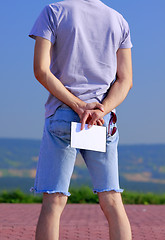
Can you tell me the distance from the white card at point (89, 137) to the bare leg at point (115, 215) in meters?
0.29

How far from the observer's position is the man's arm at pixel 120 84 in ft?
9.06

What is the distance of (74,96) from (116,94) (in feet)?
0.99

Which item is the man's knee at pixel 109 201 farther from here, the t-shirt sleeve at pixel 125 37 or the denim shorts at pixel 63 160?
the t-shirt sleeve at pixel 125 37

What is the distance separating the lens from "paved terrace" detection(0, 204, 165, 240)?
5484 mm

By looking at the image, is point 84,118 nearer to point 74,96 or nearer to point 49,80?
point 74,96

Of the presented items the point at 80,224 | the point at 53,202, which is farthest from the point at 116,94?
the point at 80,224

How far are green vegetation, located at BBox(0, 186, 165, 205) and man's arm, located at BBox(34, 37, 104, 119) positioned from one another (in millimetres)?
8778

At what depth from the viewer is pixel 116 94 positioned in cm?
281

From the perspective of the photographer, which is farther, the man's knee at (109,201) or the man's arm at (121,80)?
the man's arm at (121,80)

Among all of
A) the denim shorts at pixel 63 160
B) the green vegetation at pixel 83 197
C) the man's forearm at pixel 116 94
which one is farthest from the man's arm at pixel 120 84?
the green vegetation at pixel 83 197

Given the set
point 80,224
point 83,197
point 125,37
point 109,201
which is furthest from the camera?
point 83,197

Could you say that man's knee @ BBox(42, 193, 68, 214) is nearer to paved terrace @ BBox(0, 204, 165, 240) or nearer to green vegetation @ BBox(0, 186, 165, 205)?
paved terrace @ BBox(0, 204, 165, 240)

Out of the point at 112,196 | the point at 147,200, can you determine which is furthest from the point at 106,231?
the point at 147,200

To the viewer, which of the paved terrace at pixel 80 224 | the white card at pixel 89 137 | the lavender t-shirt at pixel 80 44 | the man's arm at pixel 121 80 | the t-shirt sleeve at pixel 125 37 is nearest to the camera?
the white card at pixel 89 137
